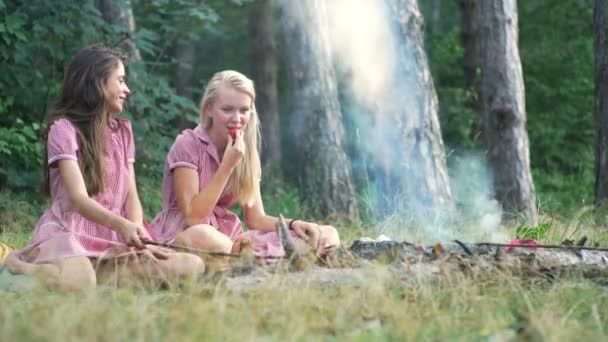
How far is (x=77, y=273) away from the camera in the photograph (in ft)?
13.4

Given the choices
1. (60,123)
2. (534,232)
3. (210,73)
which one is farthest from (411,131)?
(210,73)

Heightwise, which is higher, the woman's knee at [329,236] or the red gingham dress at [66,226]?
the red gingham dress at [66,226]

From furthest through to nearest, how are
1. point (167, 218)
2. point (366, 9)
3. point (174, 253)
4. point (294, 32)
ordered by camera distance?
point (294, 32), point (366, 9), point (167, 218), point (174, 253)

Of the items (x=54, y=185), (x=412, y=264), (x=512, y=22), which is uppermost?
(x=512, y=22)

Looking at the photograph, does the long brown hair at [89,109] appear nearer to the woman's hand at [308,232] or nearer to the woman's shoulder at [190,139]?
the woman's shoulder at [190,139]

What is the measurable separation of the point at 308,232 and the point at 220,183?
50 centimetres

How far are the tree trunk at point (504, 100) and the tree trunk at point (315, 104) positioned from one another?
5.32 feet

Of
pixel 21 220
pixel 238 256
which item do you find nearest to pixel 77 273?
pixel 238 256

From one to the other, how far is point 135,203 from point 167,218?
0.26 metres

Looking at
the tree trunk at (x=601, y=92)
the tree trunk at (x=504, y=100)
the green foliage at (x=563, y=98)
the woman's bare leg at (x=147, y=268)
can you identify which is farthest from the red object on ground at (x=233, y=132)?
the green foliage at (x=563, y=98)

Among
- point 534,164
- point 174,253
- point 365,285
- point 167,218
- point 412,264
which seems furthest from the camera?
point 534,164

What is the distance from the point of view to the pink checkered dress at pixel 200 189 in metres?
4.82

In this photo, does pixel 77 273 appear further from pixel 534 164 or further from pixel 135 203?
pixel 534 164

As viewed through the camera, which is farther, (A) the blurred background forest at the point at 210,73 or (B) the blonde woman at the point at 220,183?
(A) the blurred background forest at the point at 210,73
